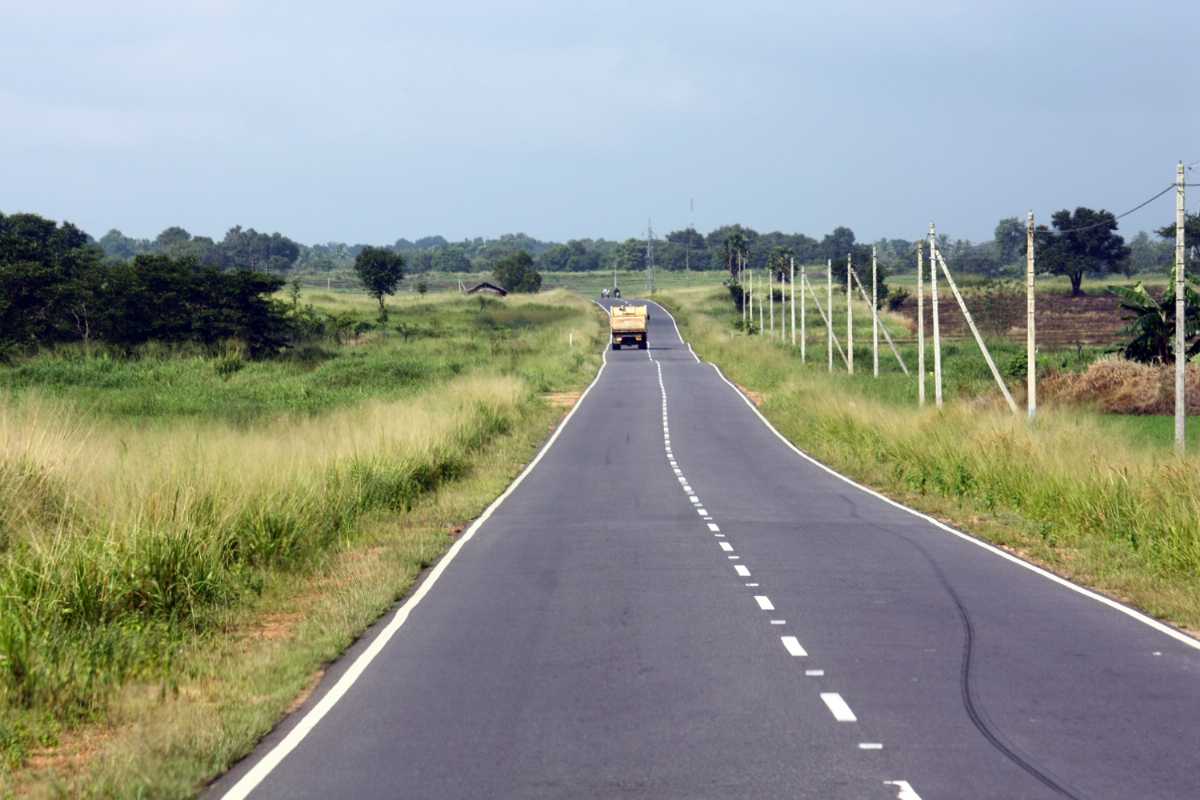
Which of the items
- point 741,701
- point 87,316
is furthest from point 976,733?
point 87,316

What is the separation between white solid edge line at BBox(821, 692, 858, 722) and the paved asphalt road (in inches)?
0.9

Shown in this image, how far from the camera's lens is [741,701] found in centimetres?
947

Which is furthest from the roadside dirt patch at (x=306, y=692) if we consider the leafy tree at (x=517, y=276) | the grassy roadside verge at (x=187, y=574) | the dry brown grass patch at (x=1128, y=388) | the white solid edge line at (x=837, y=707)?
the leafy tree at (x=517, y=276)

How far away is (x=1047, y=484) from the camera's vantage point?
2189 cm

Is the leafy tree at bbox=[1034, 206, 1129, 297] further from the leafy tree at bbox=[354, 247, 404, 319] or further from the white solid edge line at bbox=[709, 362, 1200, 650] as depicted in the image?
the white solid edge line at bbox=[709, 362, 1200, 650]

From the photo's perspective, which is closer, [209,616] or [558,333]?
[209,616]

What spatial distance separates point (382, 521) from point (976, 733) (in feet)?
44.2

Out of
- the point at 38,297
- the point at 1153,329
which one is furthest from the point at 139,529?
the point at 38,297

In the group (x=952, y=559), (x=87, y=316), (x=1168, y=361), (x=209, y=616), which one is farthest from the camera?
(x=87, y=316)

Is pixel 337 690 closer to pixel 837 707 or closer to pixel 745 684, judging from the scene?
pixel 745 684

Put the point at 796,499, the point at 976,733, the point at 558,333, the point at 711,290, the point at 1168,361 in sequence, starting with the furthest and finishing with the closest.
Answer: the point at 711,290 < the point at 558,333 < the point at 1168,361 < the point at 796,499 < the point at 976,733

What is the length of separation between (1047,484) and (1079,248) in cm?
12428

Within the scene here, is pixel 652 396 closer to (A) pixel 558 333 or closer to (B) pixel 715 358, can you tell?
(B) pixel 715 358

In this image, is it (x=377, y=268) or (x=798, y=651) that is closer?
(x=798, y=651)
